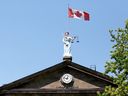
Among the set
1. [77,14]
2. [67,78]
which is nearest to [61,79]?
[67,78]

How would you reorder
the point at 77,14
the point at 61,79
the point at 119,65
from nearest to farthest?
the point at 119,65 → the point at 61,79 → the point at 77,14

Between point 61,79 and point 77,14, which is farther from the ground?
point 77,14

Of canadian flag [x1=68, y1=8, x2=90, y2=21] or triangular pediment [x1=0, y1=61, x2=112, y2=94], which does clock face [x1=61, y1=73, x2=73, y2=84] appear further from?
canadian flag [x1=68, y1=8, x2=90, y2=21]

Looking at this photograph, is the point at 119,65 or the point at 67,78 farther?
the point at 67,78

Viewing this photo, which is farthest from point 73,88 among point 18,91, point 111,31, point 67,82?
point 111,31

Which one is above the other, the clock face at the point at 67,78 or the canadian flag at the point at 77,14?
the canadian flag at the point at 77,14

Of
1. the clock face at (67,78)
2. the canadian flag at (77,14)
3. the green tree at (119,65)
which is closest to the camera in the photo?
the green tree at (119,65)

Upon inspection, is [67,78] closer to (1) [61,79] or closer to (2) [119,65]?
(1) [61,79]

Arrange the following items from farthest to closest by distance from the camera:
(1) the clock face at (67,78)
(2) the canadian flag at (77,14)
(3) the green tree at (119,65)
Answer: (2) the canadian flag at (77,14) → (1) the clock face at (67,78) → (3) the green tree at (119,65)

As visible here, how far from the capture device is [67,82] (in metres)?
50.8

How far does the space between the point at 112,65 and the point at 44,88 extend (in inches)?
648

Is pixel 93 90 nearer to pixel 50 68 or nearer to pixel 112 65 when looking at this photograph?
pixel 50 68

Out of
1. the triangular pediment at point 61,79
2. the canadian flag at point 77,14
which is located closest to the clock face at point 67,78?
the triangular pediment at point 61,79

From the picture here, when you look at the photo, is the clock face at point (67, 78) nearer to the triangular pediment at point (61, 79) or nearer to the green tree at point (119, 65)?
the triangular pediment at point (61, 79)
